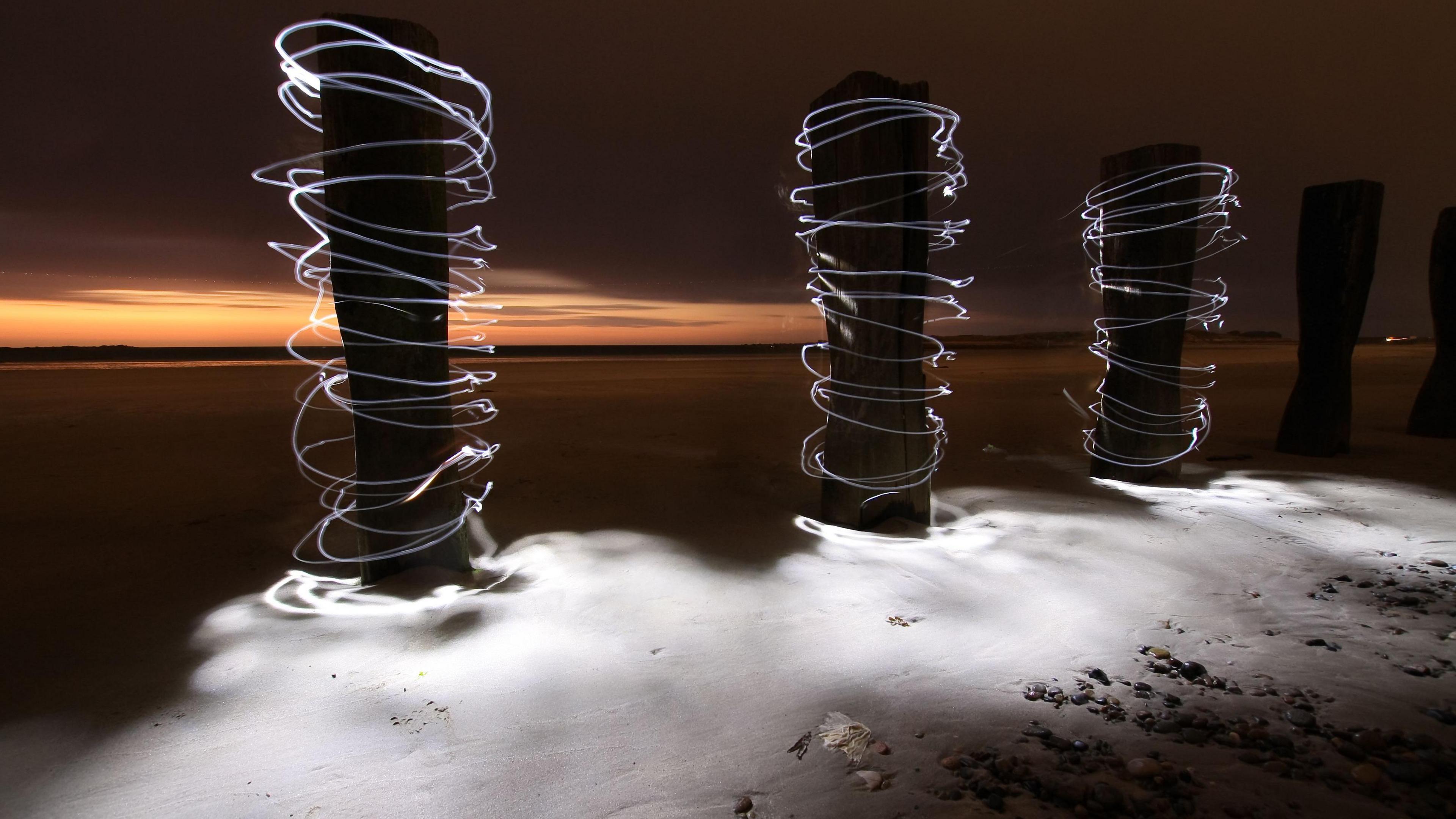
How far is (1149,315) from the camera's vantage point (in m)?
4.95

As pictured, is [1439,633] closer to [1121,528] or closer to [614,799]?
[1121,528]

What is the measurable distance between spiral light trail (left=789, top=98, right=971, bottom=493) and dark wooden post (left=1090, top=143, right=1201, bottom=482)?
173 cm

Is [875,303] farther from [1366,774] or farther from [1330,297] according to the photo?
[1330,297]

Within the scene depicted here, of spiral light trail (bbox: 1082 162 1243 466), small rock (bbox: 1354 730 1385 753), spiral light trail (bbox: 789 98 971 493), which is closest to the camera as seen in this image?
small rock (bbox: 1354 730 1385 753)

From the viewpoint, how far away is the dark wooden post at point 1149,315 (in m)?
4.85

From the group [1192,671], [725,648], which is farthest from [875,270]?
[1192,671]

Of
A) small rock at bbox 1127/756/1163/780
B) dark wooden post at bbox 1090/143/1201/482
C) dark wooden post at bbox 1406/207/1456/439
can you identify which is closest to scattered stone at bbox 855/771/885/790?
small rock at bbox 1127/756/1163/780

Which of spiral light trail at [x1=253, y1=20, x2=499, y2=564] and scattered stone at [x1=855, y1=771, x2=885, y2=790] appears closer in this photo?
scattered stone at [x1=855, y1=771, x2=885, y2=790]

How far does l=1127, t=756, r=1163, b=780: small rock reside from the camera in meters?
1.58

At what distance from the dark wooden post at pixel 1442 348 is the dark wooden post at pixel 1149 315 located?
3.85m

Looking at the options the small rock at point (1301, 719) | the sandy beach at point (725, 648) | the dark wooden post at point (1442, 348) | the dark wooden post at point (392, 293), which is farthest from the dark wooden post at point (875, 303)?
the dark wooden post at point (1442, 348)

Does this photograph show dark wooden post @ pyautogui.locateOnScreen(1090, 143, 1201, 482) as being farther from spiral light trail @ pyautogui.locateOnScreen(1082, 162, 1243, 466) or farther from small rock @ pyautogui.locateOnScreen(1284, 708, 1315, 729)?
small rock @ pyautogui.locateOnScreen(1284, 708, 1315, 729)

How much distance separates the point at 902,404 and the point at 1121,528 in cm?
131

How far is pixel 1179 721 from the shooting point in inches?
71.2
